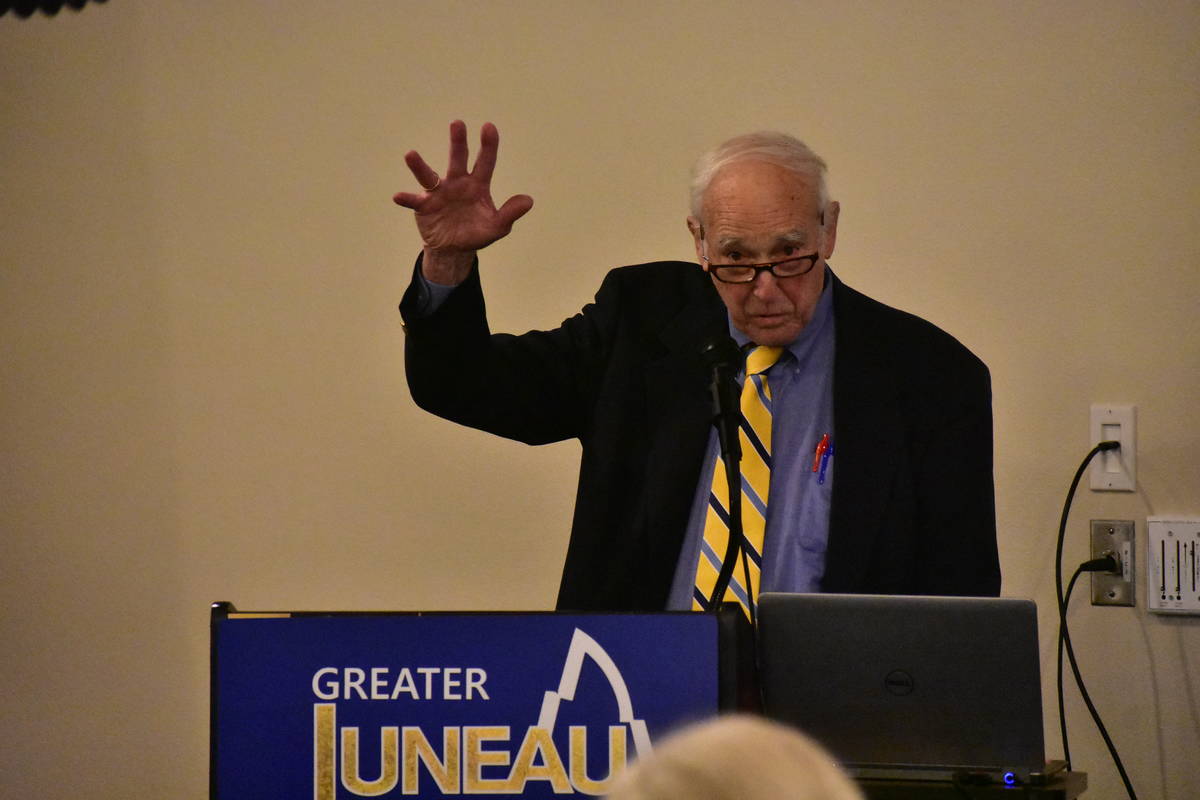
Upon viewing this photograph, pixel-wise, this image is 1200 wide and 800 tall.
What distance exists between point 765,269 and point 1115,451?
3.04ft

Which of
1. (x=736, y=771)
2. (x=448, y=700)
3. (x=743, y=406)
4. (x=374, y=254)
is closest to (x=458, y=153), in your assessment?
(x=743, y=406)

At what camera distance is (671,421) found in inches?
85.7

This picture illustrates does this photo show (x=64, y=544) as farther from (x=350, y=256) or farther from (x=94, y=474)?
(x=350, y=256)

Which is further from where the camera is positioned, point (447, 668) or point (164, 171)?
point (164, 171)

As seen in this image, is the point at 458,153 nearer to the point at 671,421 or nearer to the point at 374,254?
the point at 671,421

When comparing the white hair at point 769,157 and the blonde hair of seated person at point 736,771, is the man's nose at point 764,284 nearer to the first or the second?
the white hair at point 769,157

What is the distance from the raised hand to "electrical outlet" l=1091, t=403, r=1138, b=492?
132cm

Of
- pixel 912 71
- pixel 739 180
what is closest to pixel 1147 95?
pixel 912 71

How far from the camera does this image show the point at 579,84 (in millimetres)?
2910

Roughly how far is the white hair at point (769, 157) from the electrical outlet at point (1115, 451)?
0.82m

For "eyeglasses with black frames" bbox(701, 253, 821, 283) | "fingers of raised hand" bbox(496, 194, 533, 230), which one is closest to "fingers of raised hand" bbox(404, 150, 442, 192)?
"fingers of raised hand" bbox(496, 194, 533, 230)

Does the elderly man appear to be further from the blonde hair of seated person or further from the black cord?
the blonde hair of seated person

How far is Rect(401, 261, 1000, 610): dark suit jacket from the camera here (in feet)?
6.72

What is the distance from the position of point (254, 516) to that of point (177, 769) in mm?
573
